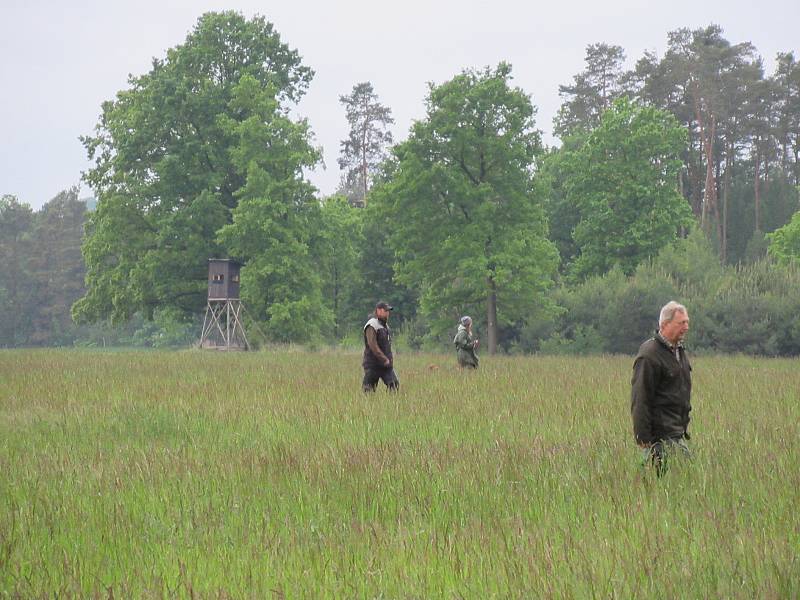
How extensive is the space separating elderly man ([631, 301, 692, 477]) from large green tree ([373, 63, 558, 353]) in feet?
86.4

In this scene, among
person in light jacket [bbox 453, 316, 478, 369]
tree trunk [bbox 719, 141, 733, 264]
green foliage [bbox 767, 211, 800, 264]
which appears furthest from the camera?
tree trunk [bbox 719, 141, 733, 264]

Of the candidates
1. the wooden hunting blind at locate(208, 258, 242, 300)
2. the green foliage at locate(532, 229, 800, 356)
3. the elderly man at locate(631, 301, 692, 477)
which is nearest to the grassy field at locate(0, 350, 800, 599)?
the elderly man at locate(631, 301, 692, 477)

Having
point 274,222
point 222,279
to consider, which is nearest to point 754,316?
point 274,222

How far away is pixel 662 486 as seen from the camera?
6996mm

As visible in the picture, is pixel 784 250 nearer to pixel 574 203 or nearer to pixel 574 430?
pixel 574 203

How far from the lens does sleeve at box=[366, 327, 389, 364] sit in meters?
14.6

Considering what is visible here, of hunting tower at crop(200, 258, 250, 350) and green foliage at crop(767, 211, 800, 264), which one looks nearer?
hunting tower at crop(200, 258, 250, 350)

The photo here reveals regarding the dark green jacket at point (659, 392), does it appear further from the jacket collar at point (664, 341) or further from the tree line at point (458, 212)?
the tree line at point (458, 212)

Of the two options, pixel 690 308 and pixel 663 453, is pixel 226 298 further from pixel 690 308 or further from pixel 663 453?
pixel 663 453

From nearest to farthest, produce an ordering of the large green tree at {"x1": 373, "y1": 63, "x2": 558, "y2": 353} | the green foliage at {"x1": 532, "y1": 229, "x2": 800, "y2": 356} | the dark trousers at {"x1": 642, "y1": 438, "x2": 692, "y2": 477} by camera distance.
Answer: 1. the dark trousers at {"x1": 642, "y1": 438, "x2": 692, "y2": 477}
2. the green foliage at {"x1": 532, "y1": 229, "x2": 800, "y2": 356}
3. the large green tree at {"x1": 373, "y1": 63, "x2": 558, "y2": 353}

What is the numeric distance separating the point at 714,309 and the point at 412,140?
12551 mm

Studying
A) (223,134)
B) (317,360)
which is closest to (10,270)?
(223,134)

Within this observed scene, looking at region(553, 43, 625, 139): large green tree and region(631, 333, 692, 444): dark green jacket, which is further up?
region(553, 43, 625, 139): large green tree

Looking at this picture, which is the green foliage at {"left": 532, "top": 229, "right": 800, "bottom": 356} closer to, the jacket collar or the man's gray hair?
the jacket collar
